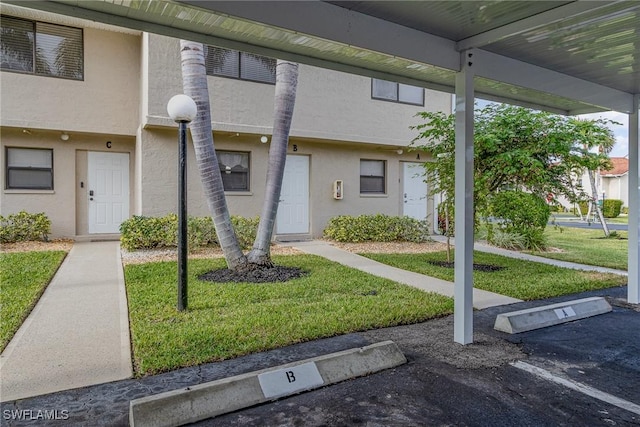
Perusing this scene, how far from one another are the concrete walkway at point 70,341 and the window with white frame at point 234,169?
5.11 metres

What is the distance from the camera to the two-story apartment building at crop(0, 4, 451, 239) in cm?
1055

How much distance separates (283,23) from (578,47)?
3.23m

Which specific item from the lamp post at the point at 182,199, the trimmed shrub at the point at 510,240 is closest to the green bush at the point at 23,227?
the lamp post at the point at 182,199

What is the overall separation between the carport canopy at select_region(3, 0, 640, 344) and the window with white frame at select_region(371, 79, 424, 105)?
325 inches

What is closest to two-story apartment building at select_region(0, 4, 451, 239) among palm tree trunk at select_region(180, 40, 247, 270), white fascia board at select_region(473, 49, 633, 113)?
palm tree trunk at select_region(180, 40, 247, 270)

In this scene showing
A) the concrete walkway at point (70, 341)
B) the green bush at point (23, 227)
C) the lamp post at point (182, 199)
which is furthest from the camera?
the green bush at point (23, 227)

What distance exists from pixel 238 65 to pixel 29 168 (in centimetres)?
611

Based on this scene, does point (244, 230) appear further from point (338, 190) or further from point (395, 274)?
point (395, 274)

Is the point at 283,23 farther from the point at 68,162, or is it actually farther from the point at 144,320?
the point at 68,162

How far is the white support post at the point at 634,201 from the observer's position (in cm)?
623

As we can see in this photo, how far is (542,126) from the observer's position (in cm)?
728

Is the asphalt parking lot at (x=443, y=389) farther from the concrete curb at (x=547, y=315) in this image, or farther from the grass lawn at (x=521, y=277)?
the grass lawn at (x=521, y=277)

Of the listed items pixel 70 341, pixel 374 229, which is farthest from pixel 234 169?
pixel 70 341

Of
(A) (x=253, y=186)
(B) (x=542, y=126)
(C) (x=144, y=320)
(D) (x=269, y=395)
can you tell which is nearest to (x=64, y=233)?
(A) (x=253, y=186)
